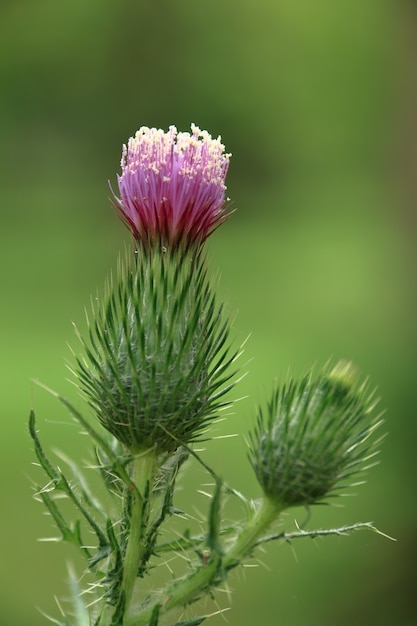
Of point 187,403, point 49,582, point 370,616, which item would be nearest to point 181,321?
point 187,403

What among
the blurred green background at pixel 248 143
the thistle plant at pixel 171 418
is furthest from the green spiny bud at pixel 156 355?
the blurred green background at pixel 248 143

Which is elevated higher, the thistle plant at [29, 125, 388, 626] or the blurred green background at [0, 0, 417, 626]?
the blurred green background at [0, 0, 417, 626]

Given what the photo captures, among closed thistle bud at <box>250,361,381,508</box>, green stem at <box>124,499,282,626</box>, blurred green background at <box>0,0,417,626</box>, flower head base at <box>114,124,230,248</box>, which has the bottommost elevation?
green stem at <box>124,499,282,626</box>

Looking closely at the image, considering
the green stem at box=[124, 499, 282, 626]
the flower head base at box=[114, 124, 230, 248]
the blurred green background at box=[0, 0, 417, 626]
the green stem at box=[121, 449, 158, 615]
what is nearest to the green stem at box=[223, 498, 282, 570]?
the green stem at box=[124, 499, 282, 626]

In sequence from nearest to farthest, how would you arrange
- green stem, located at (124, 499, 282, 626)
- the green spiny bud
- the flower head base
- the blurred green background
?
green stem, located at (124, 499, 282, 626) < the green spiny bud < the flower head base < the blurred green background

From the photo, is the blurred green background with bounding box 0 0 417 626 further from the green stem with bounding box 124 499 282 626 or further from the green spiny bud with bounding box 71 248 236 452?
the green stem with bounding box 124 499 282 626

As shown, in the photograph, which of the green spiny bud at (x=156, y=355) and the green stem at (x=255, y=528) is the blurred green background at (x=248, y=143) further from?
the green stem at (x=255, y=528)

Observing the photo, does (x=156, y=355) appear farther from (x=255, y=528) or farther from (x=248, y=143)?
(x=248, y=143)
